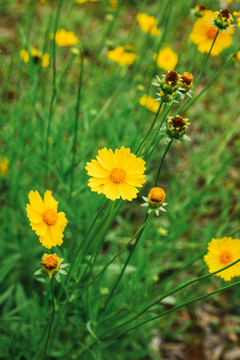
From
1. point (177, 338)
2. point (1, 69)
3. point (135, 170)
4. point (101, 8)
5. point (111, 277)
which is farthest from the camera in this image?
point (101, 8)

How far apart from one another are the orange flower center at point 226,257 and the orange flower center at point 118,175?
1.62ft

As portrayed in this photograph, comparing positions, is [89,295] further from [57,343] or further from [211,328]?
[211,328]

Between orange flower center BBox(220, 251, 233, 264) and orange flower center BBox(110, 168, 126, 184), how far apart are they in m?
0.49

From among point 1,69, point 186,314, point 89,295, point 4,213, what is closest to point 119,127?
point 4,213

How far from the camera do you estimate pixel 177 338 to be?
6.71ft

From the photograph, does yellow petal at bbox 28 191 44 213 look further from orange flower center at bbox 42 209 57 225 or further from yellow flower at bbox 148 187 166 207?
yellow flower at bbox 148 187 166 207

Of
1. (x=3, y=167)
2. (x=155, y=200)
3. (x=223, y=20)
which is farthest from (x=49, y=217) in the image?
(x=3, y=167)

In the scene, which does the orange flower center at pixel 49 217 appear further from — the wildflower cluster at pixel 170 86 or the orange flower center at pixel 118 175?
the wildflower cluster at pixel 170 86

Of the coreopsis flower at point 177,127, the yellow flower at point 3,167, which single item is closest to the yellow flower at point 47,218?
the coreopsis flower at point 177,127

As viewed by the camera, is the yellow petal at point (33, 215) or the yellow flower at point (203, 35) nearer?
the yellow petal at point (33, 215)

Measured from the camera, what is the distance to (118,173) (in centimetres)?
104

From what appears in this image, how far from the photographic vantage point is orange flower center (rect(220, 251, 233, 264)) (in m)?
1.25

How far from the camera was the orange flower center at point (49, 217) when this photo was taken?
40.5 inches

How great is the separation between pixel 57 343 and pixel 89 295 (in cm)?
29
